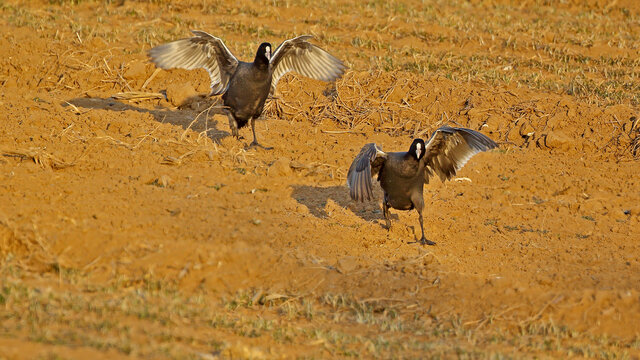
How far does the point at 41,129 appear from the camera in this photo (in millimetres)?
9242

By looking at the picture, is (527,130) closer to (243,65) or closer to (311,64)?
(311,64)

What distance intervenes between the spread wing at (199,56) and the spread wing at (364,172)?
117 inches

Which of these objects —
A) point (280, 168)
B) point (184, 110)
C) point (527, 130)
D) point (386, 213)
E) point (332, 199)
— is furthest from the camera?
point (184, 110)

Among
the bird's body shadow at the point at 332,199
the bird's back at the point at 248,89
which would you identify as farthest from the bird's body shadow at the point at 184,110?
the bird's body shadow at the point at 332,199

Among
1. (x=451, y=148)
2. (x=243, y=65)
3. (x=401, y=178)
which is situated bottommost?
(x=401, y=178)

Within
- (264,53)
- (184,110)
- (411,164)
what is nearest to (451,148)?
(411,164)

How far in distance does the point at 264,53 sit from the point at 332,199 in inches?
81.0

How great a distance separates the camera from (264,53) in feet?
31.0

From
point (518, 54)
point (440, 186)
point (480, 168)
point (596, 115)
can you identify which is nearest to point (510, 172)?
point (480, 168)

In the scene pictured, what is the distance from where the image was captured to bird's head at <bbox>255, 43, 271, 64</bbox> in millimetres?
9406

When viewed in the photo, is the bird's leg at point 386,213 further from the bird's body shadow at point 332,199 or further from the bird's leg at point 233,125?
the bird's leg at point 233,125

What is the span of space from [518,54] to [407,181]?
7271 mm

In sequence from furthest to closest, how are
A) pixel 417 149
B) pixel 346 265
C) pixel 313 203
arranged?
1. pixel 313 203
2. pixel 417 149
3. pixel 346 265

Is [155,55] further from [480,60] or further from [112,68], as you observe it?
[480,60]
